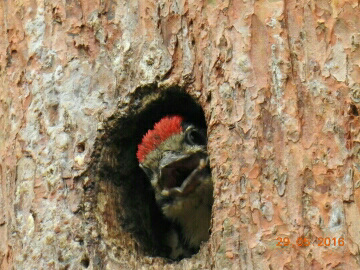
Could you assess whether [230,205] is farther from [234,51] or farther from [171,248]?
[171,248]

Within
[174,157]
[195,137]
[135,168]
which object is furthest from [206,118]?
[135,168]

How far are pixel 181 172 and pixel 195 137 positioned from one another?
25 centimetres

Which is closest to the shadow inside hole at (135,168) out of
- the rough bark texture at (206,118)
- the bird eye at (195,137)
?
the rough bark texture at (206,118)

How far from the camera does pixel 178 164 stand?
14.1 ft
